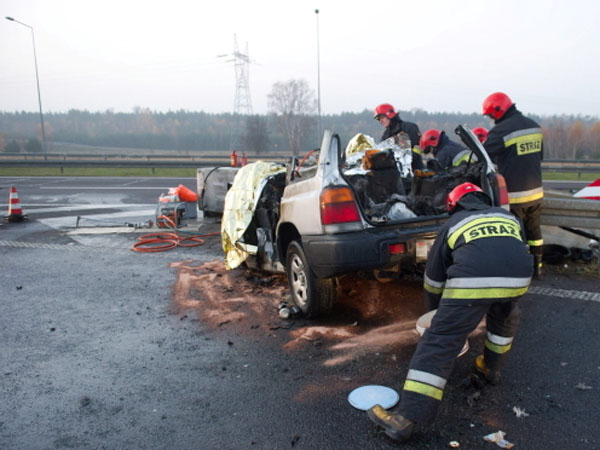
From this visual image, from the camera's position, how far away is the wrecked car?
3.61m

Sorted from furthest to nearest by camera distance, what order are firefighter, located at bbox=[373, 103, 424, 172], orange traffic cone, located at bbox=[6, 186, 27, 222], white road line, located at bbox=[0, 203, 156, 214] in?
white road line, located at bbox=[0, 203, 156, 214] < orange traffic cone, located at bbox=[6, 186, 27, 222] < firefighter, located at bbox=[373, 103, 424, 172]

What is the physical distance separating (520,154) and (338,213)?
8.28ft

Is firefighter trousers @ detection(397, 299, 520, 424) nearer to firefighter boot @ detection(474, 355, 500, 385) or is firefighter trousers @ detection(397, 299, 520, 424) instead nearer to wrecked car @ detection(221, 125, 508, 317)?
firefighter boot @ detection(474, 355, 500, 385)

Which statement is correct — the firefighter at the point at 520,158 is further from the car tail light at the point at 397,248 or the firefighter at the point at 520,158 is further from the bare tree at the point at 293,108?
the bare tree at the point at 293,108

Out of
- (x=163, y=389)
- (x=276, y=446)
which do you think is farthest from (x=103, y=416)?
(x=276, y=446)

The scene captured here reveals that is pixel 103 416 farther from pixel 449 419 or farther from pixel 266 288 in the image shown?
pixel 266 288

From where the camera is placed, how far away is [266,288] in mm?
5188

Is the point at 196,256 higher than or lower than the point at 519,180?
lower

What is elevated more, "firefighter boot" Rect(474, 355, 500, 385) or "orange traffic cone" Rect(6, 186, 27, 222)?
"orange traffic cone" Rect(6, 186, 27, 222)

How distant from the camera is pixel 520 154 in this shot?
4.96 metres

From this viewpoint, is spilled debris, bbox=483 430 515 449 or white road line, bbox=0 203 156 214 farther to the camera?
white road line, bbox=0 203 156 214

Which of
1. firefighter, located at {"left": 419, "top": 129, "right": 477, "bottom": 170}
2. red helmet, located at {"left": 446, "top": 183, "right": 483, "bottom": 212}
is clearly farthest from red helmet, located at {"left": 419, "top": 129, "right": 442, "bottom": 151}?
red helmet, located at {"left": 446, "top": 183, "right": 483, "bottom": 212}

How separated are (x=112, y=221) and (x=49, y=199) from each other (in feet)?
16.2

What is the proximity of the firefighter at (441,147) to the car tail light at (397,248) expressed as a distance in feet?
8.50
